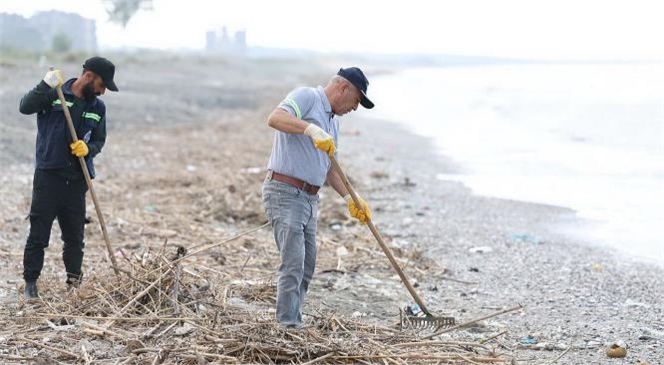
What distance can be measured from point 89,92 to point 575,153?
48.5ft

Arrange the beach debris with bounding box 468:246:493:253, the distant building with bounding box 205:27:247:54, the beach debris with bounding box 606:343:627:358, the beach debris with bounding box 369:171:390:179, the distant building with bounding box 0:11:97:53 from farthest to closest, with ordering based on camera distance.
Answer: the distant building with bounding box 205:27:247:54, the distant building with bounding box 0:11:97:53, the beach debris with bounding box 369:171:390:179, the beach debris with bounding box 468:246:493:253, the beach debris with bounding box 606:343:627:358

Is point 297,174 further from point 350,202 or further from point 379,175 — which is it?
point 379,175

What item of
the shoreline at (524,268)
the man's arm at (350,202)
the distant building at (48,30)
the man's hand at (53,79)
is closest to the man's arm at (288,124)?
the man's arm at (350,202)

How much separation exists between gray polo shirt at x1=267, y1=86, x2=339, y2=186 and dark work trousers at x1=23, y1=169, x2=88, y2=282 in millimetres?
1729

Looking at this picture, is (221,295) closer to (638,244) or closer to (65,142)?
(65,142)

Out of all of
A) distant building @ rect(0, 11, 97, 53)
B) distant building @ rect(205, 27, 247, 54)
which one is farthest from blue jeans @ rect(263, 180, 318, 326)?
distant building @ rect(205, 27, 247, 54)

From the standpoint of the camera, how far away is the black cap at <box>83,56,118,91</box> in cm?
619

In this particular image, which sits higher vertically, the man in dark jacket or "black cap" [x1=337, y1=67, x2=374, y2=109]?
"black cap" [x1=337, y1=67, x2=374, y2=109]

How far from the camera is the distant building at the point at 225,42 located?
Result: 5866 inches

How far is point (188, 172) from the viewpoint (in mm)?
13844

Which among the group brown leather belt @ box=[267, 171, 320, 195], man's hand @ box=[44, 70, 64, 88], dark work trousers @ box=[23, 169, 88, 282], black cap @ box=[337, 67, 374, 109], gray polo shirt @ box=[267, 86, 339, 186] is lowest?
dark work trousers @ box=[23, 169, 88, 282]

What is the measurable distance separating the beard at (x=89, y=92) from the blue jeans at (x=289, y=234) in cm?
158

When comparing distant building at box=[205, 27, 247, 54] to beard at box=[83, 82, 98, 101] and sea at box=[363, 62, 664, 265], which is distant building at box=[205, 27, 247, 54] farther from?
beard at box=[83, 82, 98, 101]

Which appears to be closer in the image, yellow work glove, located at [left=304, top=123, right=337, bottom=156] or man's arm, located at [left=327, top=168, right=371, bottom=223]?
yellow work glove, located at [left=304, top=123, right=337, bottom=156]
